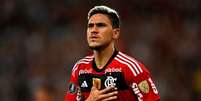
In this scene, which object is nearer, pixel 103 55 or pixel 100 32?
pixel 100 32

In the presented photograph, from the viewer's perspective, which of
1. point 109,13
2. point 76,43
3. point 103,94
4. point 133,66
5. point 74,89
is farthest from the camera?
point 76,43

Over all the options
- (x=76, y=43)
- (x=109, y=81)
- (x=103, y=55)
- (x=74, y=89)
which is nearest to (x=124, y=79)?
(x=109, y=81)

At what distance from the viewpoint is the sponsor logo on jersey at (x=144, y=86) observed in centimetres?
554

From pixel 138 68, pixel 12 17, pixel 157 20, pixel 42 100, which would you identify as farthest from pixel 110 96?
pixel 12 17

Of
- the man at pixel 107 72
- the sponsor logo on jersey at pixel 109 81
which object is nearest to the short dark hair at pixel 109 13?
the man at pixel 107 72

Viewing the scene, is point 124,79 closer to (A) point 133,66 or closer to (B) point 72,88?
(A) point 133,66

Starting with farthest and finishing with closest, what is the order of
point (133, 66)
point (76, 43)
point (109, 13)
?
→ point (76, 43) < point (109, 13) < point (133, 66)

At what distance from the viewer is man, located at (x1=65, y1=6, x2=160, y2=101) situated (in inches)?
218

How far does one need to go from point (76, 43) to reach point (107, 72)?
344 inches

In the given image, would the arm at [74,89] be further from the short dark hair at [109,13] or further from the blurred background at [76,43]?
the blurred background at [76,43]

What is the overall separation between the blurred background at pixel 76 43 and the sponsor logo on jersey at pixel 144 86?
7.20 m

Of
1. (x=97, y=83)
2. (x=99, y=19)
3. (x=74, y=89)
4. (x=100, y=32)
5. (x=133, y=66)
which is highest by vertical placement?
(x=99, y=19)

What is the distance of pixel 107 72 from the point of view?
223 inches

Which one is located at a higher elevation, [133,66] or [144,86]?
[133,66]
